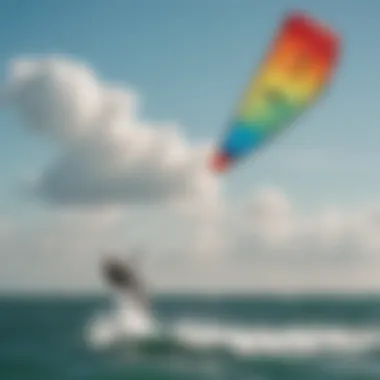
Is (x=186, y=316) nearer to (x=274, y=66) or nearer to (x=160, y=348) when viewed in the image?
(x=160, y=348)

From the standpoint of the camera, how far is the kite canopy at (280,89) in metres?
5.55

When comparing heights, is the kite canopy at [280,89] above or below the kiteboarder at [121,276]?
above

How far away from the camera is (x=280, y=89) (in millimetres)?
5578

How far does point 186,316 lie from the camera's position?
10031mm

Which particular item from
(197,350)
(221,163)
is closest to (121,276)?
(221,163)

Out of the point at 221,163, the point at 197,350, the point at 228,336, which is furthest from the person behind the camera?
the point at 228,336

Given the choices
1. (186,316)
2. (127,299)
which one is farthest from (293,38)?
(186,316)

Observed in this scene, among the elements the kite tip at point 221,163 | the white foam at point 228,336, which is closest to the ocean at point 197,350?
the white foam at point 228,336

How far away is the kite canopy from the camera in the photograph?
5.55 metres

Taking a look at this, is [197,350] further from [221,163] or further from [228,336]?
[221,163]

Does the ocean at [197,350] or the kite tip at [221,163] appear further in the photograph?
the ocean at [197,350]

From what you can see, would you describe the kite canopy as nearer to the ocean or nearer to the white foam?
the ocean

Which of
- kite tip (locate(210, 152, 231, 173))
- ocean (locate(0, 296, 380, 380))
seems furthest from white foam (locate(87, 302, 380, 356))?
kite tip (locate(210, 152, 231, 173))

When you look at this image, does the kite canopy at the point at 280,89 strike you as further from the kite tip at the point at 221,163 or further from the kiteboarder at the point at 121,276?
the kiteboarder at the point at 121,276
